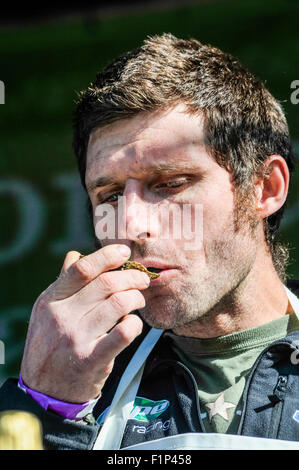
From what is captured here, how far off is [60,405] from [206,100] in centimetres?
106

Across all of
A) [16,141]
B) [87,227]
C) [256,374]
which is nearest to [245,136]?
[256,374]

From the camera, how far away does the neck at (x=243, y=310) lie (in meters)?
2.09

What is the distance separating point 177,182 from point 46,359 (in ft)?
2.18

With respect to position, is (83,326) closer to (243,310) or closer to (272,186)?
(243,310)

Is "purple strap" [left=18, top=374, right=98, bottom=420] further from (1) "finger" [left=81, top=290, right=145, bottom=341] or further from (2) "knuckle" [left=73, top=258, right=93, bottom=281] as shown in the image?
(2) "knuckle" [left=73, top=258, right=93, bottom=281]

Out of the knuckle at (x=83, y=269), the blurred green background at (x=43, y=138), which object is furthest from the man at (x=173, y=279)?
the blurred green background at (x=43, y=138)

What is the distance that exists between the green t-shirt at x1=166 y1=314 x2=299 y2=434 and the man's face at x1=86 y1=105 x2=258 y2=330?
125mm

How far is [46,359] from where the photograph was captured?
1691 millimetres

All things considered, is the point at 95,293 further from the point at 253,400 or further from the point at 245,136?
the point at 245,136

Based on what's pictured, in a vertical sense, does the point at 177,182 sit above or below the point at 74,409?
above

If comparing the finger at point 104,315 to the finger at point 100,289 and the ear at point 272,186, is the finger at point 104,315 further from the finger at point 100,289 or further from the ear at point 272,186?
the ear at point 272,186

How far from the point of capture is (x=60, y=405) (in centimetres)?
170

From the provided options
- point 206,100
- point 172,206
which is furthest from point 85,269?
point 206,100

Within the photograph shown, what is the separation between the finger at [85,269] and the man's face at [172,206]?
19 cm
